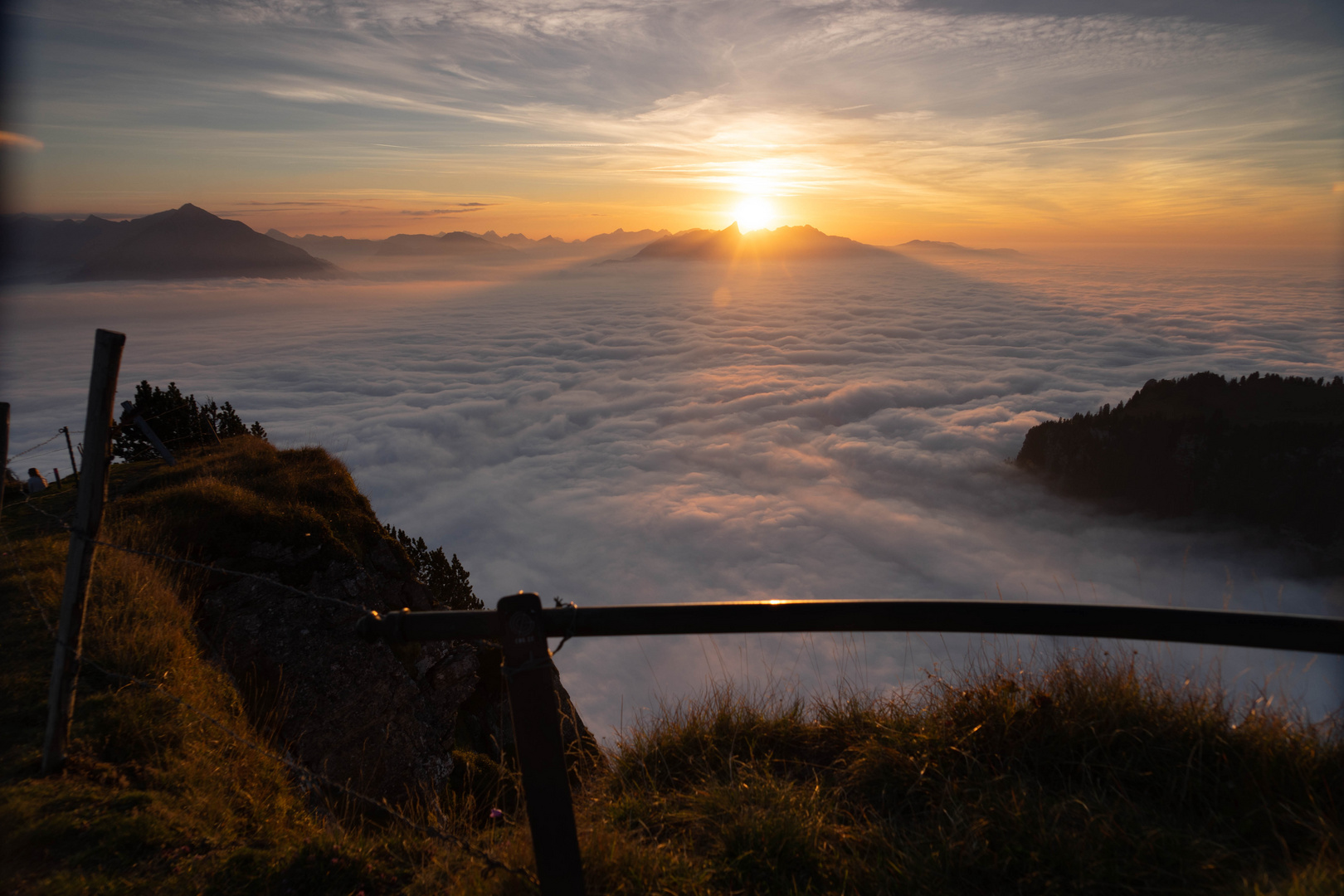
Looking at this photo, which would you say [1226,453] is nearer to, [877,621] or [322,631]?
[322,631]

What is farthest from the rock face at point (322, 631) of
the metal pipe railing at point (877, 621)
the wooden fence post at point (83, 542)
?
the metal pipe railing at point (877, 621)

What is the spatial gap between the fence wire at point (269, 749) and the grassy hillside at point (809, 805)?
57 mm

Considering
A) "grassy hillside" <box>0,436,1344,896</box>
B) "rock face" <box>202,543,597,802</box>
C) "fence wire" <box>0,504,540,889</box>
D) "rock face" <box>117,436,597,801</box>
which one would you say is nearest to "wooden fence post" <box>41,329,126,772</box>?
"fence wire" <box>0,504,540,889</box>

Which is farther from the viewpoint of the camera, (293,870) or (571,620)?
(293,870)

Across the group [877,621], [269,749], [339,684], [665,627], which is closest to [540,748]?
[665,627]

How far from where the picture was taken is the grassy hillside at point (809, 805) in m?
2.46

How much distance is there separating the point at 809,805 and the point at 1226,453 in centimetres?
13782

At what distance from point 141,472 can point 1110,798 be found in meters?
15.9

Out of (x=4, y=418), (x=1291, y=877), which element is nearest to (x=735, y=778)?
(x=1291, y=877)

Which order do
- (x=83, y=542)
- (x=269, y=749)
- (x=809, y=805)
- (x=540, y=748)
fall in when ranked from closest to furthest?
(x=540, y=748)
(x=809, y=805)
(x=83, y=542)
(x=269, y=749)

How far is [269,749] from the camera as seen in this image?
16.8 feet

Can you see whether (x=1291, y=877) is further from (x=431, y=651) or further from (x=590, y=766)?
(x=431, y=651)

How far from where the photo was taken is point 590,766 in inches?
167

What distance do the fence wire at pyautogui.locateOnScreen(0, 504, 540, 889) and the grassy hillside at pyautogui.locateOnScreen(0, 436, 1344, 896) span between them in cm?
6
